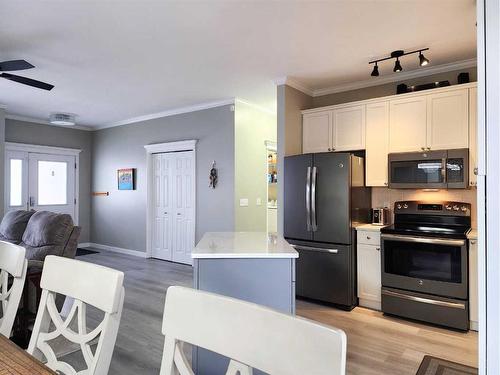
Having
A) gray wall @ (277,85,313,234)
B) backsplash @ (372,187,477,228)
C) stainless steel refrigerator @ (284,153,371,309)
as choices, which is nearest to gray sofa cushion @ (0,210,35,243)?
gray wall @ (277,85,313,234)

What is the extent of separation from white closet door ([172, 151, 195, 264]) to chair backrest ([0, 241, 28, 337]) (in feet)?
13.6

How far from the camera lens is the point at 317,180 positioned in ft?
12.6

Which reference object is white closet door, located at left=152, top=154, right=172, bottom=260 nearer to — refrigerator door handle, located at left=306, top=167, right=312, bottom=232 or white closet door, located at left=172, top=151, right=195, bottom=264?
white closet door, located at left=172, top=151, right=195, bottom=264

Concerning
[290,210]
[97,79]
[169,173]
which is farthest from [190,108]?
[290,210]

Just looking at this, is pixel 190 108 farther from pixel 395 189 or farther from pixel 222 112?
pixel 395 189

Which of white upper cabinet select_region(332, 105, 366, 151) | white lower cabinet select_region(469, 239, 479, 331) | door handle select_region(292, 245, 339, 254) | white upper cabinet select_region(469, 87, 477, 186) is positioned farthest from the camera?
white upper cabinet select_region(332, 105, 366, 151)

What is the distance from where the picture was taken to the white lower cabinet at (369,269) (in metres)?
3.66

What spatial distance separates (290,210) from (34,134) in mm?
5692

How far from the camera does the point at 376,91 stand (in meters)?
4.29

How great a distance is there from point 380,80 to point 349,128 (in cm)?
76

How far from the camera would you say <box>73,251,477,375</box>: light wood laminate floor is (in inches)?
100

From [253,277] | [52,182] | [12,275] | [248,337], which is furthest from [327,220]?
[52,182]

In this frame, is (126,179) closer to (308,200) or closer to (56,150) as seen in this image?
→ (56,150)

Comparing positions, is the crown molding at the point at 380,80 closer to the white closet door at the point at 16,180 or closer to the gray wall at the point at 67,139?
the gray wall at the point at 67,139
